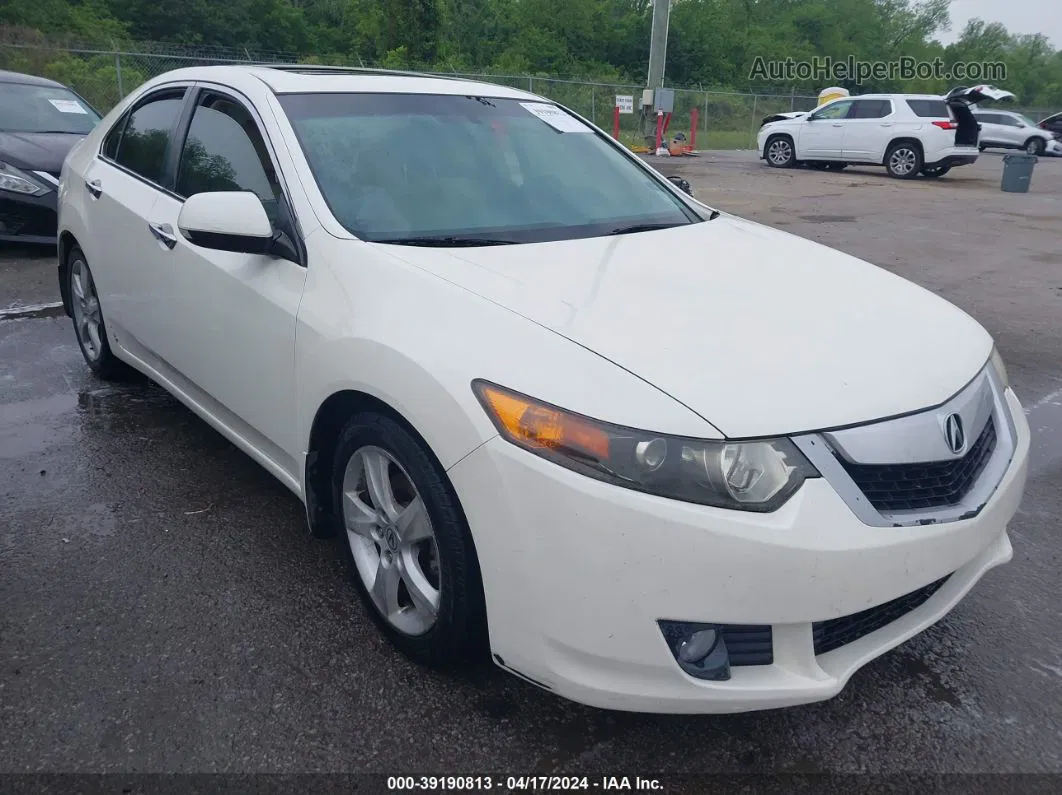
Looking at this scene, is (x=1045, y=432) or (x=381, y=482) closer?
(x=381, y=482)

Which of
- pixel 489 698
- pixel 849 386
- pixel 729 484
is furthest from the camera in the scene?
pixel 489 698

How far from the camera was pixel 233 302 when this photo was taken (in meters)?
2.91

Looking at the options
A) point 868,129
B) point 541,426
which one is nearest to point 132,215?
point 541,426

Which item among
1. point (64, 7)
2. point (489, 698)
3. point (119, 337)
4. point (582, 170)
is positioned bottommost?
point (489, 698)

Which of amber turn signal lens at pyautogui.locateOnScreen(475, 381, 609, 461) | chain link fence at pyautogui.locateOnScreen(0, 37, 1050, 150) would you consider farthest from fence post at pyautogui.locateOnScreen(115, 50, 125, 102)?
amber turn signal lens at pyautogui.locateOnScreen(475, 381, 609, 461)

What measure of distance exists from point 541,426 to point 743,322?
0.67 meters

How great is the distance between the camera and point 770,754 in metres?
2.16

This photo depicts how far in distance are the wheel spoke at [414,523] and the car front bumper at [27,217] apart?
649cm

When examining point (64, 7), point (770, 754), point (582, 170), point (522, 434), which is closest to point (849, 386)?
point (522, 434)

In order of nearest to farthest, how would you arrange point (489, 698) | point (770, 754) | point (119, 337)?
point (770, 754)
point (489, 698)
point (119, 337)

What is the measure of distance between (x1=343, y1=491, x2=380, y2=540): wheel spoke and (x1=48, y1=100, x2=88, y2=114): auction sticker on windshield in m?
8.02

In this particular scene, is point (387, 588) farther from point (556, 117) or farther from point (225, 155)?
point (556, 117)

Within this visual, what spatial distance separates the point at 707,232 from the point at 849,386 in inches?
52.7

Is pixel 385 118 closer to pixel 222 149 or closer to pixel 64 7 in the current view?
pixel 222 149
